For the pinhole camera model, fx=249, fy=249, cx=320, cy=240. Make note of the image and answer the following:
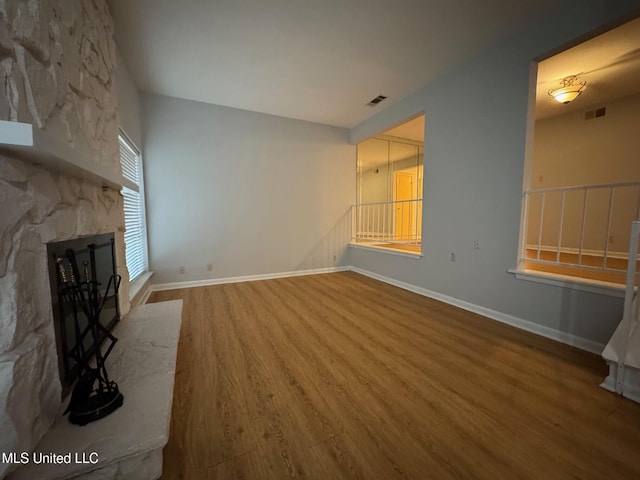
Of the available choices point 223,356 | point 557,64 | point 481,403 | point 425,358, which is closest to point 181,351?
point 223,356

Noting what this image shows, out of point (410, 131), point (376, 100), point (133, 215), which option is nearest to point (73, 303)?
point (133, 215)

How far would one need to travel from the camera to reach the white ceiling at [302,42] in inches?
83.6

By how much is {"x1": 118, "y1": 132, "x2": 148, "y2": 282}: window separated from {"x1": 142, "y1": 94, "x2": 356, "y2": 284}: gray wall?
136 millimetres

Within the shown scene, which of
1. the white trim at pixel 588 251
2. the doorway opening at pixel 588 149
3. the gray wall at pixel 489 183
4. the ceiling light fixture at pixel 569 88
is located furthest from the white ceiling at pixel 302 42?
the white trim at pixel 588 251

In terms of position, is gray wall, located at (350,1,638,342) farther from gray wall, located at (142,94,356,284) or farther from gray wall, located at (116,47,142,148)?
gray wall, located at (116,47,142,148)

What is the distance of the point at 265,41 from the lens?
252cm

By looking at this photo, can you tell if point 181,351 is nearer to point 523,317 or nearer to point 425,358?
point 425,358

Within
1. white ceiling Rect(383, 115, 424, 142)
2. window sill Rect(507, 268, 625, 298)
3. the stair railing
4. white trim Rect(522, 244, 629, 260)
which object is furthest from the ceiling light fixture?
the stair railing

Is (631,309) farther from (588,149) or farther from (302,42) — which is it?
(588,149)

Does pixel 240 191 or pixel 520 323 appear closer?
pixel 520 323

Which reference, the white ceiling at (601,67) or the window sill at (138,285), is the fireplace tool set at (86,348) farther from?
the white ceiling at (601,67)

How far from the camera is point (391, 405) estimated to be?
4.77 feet

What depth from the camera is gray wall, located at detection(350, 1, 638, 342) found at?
82.2 inches

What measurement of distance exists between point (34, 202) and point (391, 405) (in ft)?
6.53
